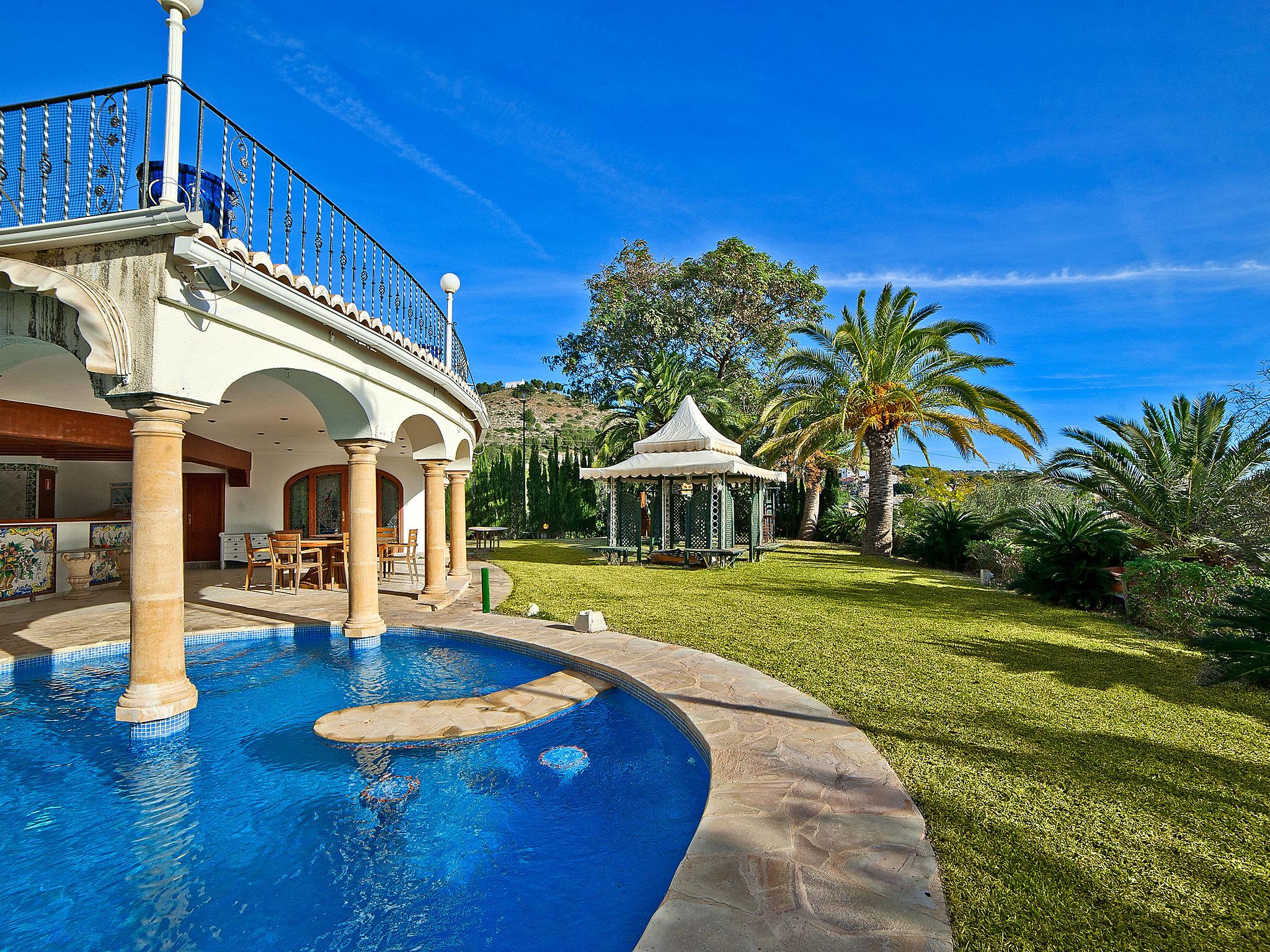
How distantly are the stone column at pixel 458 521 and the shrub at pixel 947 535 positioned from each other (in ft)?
36.8

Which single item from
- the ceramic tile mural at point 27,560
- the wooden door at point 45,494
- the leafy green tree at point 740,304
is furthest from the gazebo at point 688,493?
the wooden door at point 45,494

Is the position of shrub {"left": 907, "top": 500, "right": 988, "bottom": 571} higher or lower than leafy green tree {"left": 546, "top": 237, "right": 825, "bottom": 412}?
lower

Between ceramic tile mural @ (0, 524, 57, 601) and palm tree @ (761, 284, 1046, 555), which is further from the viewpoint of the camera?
palm tree @ (761, 284, 1046, 555)

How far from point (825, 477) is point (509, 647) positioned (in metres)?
20.6

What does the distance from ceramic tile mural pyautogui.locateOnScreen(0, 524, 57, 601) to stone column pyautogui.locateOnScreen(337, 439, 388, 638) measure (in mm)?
5948

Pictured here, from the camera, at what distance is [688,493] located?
52.5 ft

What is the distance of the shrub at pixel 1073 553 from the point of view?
30.8 feet

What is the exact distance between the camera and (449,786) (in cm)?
404

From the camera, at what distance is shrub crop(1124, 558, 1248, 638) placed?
730 cm

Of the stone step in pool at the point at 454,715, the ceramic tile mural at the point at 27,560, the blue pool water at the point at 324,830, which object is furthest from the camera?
the ceramic tile mural at the point at 27,560

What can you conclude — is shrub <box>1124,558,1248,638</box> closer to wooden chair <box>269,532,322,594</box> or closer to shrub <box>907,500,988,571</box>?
shrub <box>907,500,988,571</box>

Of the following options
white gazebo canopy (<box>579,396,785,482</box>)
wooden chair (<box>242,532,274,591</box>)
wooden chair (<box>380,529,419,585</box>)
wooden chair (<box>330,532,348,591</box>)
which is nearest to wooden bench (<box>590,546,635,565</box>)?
white gazebo canopy (<box>579,396,785,482</box>)

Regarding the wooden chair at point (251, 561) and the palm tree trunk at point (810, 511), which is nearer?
the wooden chair at point (251, 561)

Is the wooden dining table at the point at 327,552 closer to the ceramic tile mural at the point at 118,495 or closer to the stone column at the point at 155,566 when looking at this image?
the ceramic tile mural at the point at 118,495
